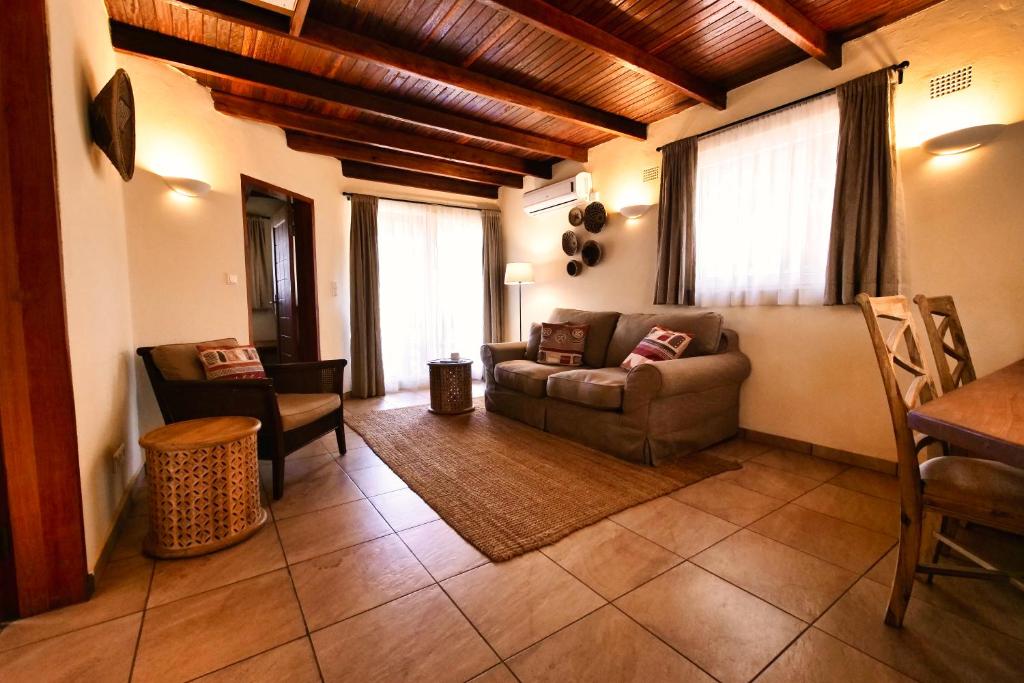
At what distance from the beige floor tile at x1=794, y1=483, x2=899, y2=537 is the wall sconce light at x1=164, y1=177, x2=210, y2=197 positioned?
4.09 metres

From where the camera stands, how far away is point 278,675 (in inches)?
46.6

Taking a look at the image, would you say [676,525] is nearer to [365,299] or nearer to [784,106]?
[784,106]

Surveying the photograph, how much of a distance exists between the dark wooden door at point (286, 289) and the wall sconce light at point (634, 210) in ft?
10.7

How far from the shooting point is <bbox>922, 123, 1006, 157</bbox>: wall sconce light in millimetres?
2066

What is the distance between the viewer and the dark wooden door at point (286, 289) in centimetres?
443

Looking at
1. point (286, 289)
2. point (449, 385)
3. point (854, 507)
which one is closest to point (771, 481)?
point (854, 507)

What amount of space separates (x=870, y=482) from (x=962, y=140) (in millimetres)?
1819

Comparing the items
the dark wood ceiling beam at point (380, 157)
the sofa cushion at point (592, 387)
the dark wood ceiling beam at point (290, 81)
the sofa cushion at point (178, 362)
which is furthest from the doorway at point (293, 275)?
the sofa cushion at point (592, 387)

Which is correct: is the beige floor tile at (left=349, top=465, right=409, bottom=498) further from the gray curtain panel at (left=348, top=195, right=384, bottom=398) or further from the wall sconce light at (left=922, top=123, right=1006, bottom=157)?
the wall sconce light at (left=922, top=123, right=1006, bottom=157)

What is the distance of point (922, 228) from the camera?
2.38 metres

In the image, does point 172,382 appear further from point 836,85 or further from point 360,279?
point 836,85

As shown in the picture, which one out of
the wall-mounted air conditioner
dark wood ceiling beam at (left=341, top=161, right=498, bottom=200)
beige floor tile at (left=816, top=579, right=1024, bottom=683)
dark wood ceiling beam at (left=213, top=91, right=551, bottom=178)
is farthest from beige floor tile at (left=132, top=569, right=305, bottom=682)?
dark wood ceiling beam at (left=341, top=161, right=498, bottom=200)

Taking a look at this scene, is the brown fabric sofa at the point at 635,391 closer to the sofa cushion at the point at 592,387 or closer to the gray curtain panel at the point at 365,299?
the sofa cushion at the point at 592,387

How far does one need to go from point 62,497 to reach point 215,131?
284 cm
